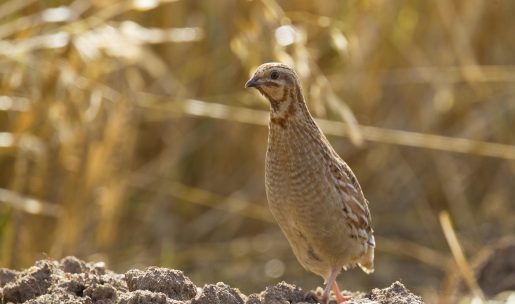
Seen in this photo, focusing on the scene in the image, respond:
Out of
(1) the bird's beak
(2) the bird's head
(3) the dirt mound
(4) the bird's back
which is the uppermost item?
(2) the bird's head

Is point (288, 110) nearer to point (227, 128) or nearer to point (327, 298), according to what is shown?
point (327, 298)

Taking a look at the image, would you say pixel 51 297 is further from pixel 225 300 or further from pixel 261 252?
pixel 261 252

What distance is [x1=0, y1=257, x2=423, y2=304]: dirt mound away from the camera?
3.25 metres

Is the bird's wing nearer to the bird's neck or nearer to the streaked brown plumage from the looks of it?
the streaked brown plumage

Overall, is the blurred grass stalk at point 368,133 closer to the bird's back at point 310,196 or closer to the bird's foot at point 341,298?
the bird's back at point 310,196

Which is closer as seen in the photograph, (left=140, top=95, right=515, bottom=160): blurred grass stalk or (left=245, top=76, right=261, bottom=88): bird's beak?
(left=245, top=76, right=261, bottom=88): bird's beak

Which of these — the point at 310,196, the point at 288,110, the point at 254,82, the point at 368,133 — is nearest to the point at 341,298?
the point at 310,196

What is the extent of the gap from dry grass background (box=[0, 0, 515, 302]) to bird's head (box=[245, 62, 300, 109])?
132cm

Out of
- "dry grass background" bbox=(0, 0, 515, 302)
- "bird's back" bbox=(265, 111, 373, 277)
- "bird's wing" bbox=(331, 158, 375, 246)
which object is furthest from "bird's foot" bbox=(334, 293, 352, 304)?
"dry grass background" bbox=(0, 0, 515, 302)

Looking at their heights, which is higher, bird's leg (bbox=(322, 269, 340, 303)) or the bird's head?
the bird's head

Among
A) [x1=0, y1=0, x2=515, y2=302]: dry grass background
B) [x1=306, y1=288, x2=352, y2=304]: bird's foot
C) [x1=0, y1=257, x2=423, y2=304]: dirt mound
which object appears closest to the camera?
[x1=0, y1=257, x2=423, y2=304]: dirt mound

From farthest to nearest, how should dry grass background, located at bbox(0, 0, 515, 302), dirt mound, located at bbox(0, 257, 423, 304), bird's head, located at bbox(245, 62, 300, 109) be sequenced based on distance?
dry grass background, located at bbox(0, 0, 515, 302) → bird's head, located at bbox(245, 62, 300, 109) → dirt mound, located at bbox(0, 257, 423, 304)

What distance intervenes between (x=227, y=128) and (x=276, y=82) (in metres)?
3.56

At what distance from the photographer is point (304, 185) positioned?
3.82 metres
